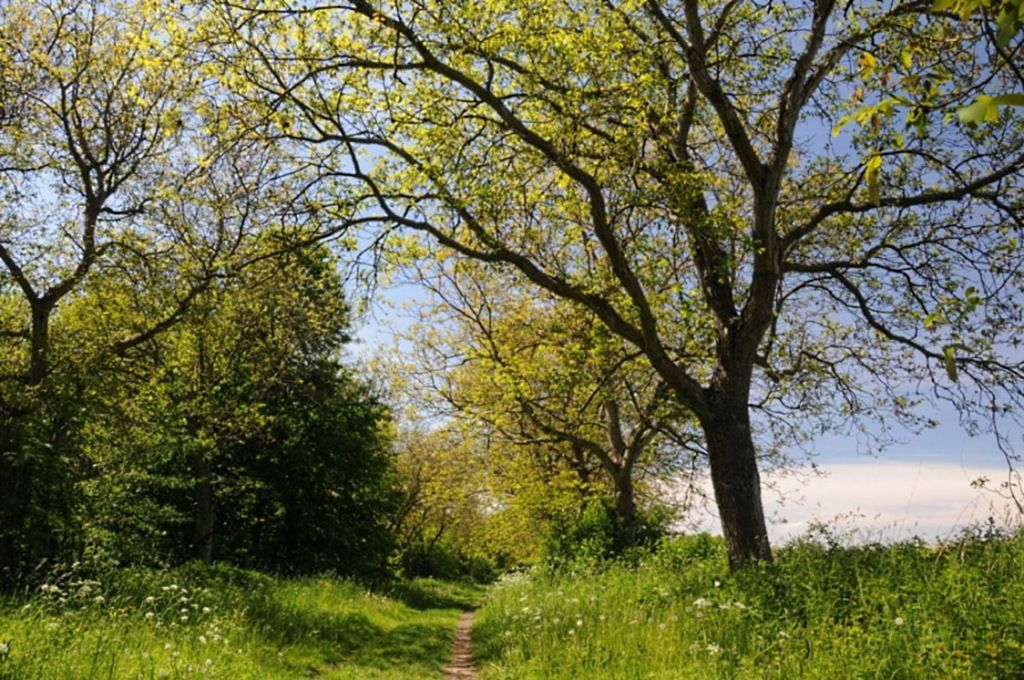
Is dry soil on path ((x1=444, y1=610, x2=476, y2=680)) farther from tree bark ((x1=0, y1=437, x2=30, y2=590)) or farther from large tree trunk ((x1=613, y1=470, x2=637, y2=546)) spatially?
tree bark ((x1=0, y1=437, x2=30, y2=590))

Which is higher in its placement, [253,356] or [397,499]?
[253,356]

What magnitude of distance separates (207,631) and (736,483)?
Answer: 7.64 m

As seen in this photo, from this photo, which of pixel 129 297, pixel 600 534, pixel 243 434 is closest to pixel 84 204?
pixel 129 297

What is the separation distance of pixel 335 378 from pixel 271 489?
4.61m

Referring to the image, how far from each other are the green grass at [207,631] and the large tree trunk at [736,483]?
4976mm

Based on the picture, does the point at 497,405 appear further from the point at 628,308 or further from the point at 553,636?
the point at 553,636

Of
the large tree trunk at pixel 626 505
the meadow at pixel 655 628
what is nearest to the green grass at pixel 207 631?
the meadow at pixel 655 628

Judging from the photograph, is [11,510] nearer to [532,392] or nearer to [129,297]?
[129,297]

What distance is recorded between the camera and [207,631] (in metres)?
8.78

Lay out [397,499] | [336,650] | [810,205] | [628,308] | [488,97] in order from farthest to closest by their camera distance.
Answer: [397,499] → [810,205] → [628,308] → [336,650] → [488,97]

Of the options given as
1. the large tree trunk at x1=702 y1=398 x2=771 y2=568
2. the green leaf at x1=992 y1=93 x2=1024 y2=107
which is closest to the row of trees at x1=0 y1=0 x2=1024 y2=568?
the large tree trunk at x1=702 y1=398 x2=771 y2=568

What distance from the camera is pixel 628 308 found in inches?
499

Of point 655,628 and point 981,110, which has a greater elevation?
point 981,110

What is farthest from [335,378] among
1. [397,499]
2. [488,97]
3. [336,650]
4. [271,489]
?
[488,97]
